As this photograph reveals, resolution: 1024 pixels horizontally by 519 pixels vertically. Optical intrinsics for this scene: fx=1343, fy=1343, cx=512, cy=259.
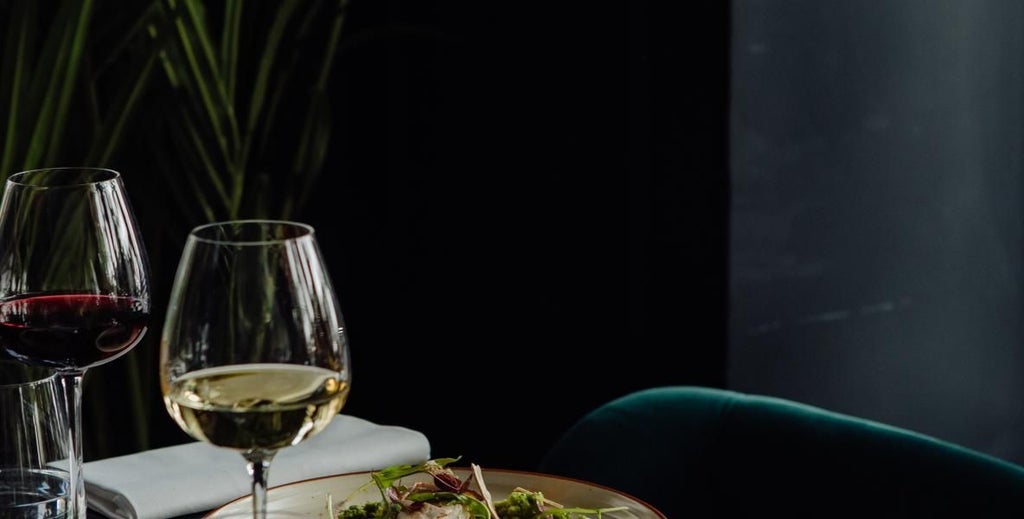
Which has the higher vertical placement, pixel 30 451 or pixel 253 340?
pixel 253 340

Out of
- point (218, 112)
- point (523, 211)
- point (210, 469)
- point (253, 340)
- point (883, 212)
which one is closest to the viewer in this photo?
point (253, 340)

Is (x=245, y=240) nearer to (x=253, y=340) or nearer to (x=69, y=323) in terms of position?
(x=253, y=340)

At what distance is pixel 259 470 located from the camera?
2.06 feet

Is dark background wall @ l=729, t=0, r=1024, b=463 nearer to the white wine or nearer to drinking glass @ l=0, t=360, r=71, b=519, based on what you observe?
drinking glass @ l=0, t=360, r=71, b=519

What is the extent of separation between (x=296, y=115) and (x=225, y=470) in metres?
1.73

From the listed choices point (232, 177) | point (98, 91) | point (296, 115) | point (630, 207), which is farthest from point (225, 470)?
point (296, 115)

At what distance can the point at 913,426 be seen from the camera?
2.34 m

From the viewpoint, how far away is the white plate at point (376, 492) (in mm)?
851

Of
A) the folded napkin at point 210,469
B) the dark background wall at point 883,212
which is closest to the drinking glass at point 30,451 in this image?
the folded napkin at point 210,469

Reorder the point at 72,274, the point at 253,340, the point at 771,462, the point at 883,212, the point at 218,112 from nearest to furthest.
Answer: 1. the point at 253,340
2. the point at 72,274
3. the point at 771,462
4. the point at 218,112
5. the point at 883,212

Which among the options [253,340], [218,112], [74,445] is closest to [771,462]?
[74,445]

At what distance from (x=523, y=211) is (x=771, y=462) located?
4.00 ft

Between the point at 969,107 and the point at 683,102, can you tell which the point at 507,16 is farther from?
the point at 969,107

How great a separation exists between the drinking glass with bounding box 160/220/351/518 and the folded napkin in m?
0.33
